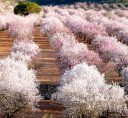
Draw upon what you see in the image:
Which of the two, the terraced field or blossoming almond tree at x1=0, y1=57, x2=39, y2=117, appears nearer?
blossoming almond tree at x1=0, y1=57, x2=39, y2=117

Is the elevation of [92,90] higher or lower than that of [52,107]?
higher

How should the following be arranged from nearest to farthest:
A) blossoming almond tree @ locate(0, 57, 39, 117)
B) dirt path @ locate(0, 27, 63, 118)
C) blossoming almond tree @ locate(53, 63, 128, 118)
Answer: blossoming almond tree @ locate(53, 63, 128, 118) < blossoming almond tree @ locate(0, 57, 39, 117) < dirt path @ locate(0, 27, 63, 118)

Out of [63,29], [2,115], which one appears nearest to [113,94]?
[2,115]

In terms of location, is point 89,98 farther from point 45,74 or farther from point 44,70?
point 44,70

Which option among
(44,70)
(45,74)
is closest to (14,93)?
(45,74)

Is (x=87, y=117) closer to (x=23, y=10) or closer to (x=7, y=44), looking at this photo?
(x=7, y=44)

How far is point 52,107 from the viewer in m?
28.0

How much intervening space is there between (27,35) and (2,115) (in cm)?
2522

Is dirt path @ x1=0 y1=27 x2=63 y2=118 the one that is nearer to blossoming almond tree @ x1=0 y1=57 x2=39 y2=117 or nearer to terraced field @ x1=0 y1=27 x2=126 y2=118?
terraced field @ x1=0 y1=27 x2=126 y2=118

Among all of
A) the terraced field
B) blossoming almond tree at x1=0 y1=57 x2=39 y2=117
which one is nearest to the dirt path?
the terraced field

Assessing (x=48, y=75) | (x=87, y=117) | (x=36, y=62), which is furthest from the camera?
(x=36, y=62)

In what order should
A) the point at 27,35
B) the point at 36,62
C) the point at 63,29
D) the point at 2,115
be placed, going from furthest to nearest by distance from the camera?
the point at 63,29 < the point at 27,35 < the point at 36,62 < the point at 2,115

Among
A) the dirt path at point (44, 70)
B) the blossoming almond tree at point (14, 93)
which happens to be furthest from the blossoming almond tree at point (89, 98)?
the blossoming almond tree at point (14, 93)

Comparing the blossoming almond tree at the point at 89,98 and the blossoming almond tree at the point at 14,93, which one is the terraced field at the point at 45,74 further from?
the blossoming almond tree at the point at 89,98
